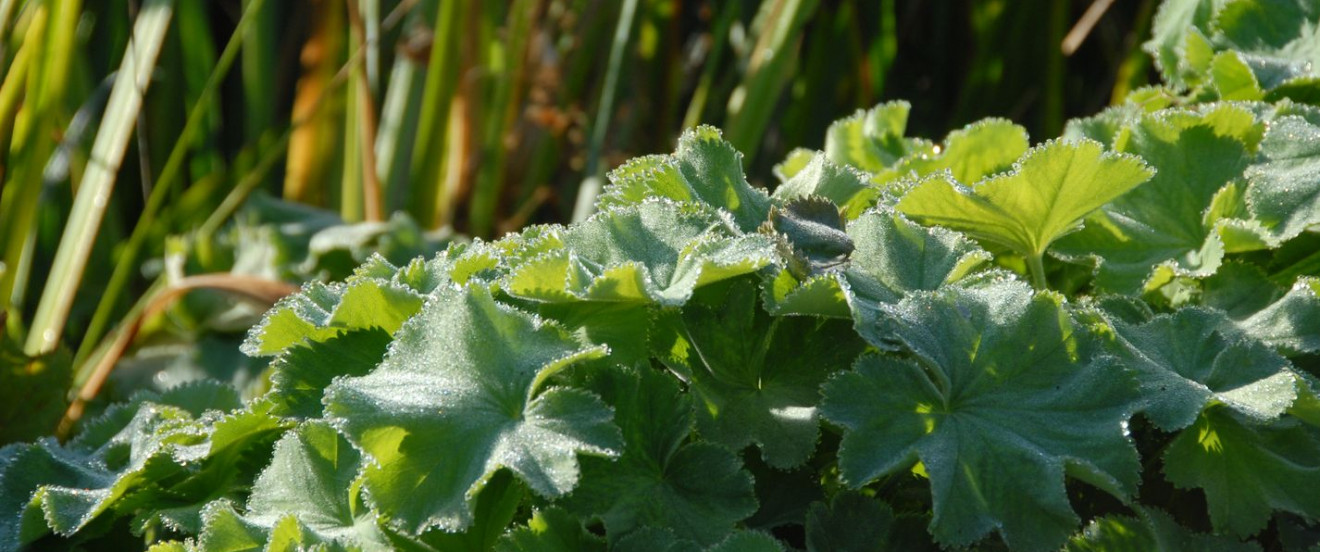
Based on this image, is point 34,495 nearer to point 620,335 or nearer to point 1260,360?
point 620,335

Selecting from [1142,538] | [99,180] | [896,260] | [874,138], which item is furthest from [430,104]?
[1142,538]

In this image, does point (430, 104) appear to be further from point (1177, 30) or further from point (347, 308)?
point (347, 308)

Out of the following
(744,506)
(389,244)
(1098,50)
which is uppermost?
(1098,50)

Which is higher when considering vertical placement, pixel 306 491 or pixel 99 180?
pixel 99 180

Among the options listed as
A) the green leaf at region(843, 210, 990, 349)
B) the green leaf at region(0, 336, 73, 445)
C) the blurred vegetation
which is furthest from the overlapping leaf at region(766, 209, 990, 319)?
the blurred vegetation

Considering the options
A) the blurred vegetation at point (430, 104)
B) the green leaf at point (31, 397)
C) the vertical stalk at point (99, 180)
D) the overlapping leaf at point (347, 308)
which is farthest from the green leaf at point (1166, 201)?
the vertical stalk at point (99, 180)

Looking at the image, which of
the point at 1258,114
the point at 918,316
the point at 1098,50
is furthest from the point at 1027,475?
the point at 1098,50

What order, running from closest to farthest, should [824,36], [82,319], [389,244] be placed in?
[389,244] < [82,319] < [824,36]
